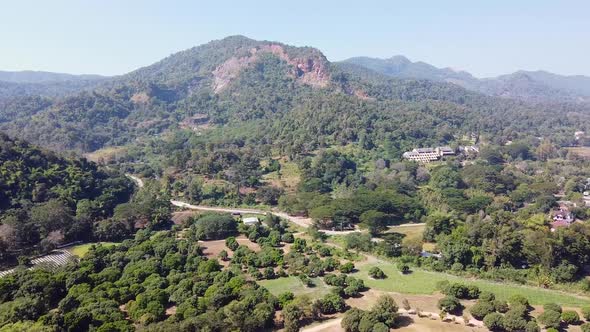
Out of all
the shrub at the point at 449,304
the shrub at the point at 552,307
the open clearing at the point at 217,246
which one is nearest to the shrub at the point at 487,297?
the shrub at the point at 449,304

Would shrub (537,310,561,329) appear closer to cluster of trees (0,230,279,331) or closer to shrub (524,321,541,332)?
shrub (524,321,541,332)

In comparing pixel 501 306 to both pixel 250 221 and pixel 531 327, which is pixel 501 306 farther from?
pixel 250 221

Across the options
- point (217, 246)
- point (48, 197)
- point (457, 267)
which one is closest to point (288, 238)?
point (217, 246)

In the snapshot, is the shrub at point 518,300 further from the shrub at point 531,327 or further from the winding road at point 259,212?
the winding road at point 259,212

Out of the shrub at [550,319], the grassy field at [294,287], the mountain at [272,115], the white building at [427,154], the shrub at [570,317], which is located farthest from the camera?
the mountain at [272,115]

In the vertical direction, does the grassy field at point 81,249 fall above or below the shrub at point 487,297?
below

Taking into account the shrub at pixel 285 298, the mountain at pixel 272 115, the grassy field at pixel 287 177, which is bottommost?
the shrub at pixel 285 298

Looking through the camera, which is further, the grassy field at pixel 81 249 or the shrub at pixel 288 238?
the shrub at pixel 288 238
